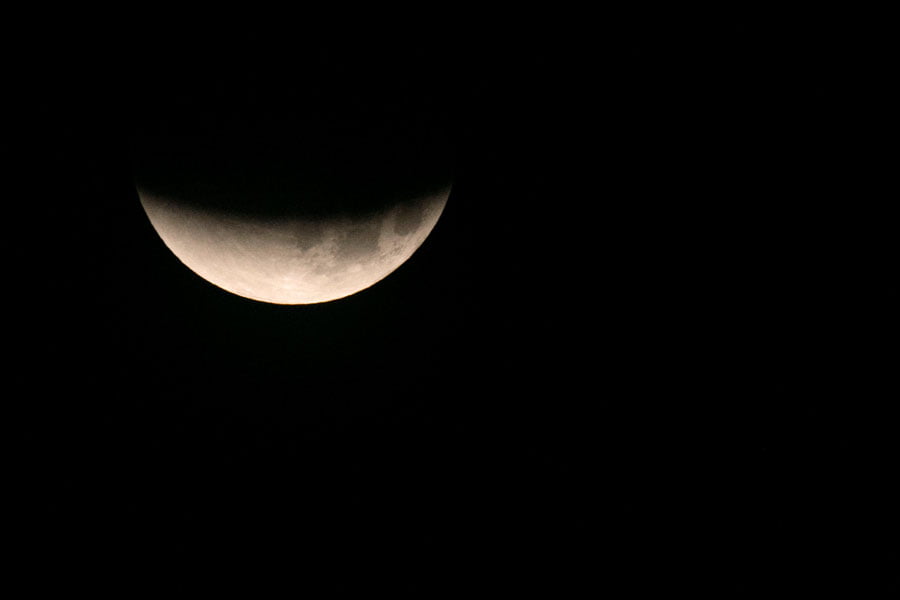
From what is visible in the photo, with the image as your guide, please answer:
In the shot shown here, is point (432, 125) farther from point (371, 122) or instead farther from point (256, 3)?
point (256, 3)

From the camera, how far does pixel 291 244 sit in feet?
5.68

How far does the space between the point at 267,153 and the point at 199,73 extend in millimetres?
263

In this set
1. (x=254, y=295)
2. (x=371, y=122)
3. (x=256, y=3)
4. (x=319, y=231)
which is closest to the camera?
(x=256, y=3)

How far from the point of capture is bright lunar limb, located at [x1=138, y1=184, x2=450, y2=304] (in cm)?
169

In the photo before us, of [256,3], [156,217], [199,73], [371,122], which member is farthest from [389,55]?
[156,217]

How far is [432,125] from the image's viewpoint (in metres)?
1.70

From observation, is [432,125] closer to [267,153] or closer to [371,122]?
[371,122]

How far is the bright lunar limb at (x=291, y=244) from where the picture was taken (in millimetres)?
1686

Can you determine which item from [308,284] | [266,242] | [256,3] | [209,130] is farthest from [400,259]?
[256,3]

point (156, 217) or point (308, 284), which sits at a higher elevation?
point (156, 217)

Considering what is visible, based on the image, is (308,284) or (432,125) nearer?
(432,125)

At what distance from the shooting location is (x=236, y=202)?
160 centimetres

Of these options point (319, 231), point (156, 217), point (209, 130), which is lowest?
point (319, 231)

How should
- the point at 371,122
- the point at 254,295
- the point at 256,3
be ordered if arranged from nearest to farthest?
the point at 256,3 < the point at 371,122 < the point at 254,295
